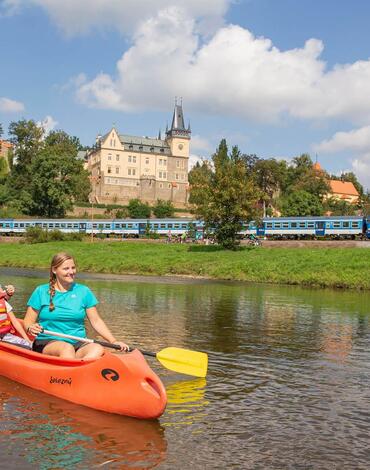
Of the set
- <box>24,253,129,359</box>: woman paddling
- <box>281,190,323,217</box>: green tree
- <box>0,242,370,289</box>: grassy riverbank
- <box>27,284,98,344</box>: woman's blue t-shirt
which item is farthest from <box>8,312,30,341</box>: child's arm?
<box>281,190,323,217</box>: green tree

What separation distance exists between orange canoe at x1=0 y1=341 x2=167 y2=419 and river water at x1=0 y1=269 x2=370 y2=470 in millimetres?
147

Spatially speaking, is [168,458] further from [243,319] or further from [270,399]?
[243,319]

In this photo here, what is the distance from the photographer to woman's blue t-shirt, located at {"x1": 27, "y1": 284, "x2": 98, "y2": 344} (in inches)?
Result: 318

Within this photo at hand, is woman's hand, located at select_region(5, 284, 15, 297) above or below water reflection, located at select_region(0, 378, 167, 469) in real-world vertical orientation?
above

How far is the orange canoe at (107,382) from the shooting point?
7219mm

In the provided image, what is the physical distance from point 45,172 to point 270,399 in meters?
84.0

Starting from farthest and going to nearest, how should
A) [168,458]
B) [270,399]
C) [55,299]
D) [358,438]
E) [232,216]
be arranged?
[232,216], [270,399], [55,299], [358,438], [168,458]

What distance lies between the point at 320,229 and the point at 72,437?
2225 inches

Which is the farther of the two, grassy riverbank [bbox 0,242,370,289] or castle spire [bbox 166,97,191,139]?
castle spire [bbox 166,97,191,139]

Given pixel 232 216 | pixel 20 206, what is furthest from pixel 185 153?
pixel 232 216

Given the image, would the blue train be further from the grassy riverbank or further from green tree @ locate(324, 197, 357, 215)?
green tree @ locate(324, 197, 357, 215)

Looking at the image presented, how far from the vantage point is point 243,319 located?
18.1 m

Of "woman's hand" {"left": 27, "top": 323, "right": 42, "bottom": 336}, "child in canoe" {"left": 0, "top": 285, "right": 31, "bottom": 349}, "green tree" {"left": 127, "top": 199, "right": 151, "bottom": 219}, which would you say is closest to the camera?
"woman's hand" {"left": 27, "top": 323, "right": 42, "bottom": 336}

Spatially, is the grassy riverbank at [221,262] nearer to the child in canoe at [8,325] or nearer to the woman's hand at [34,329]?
the child in canoe at [8,325]
